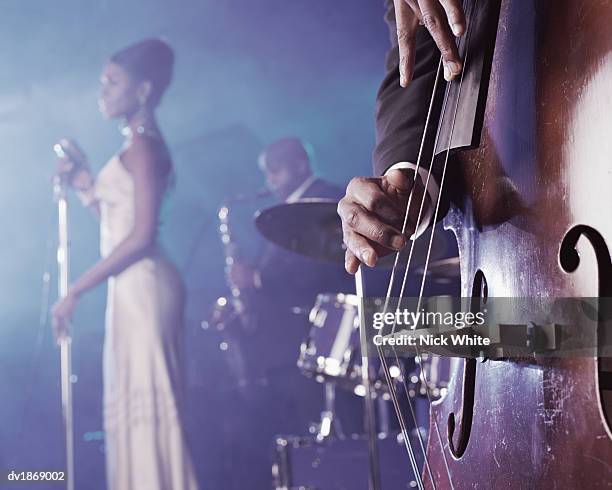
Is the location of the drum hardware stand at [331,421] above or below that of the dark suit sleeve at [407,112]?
below

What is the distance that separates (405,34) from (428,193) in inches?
6.5

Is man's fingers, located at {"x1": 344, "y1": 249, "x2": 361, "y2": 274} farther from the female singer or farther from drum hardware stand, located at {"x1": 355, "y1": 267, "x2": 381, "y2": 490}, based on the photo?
the female singer

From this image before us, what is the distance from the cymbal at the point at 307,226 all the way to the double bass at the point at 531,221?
1340 millimetres

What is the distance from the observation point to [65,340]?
9.63 ft

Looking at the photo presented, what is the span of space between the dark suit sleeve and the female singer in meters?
2.15

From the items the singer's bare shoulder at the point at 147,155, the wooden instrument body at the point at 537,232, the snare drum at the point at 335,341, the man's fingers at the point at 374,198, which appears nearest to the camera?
the wooden instrument body at the point at 537,232

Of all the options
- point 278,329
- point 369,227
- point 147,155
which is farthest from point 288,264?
point 369,227

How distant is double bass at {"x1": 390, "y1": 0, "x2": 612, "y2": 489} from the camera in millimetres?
540

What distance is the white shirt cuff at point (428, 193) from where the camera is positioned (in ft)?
2.65

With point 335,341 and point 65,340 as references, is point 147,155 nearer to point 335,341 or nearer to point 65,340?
point 65,340

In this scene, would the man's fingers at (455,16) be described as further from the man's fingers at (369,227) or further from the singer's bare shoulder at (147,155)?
the singer's bare shoulder at (147,155)

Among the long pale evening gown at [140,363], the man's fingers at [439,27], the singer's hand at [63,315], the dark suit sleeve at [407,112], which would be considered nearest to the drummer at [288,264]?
the long pale evening gown at [140,363]

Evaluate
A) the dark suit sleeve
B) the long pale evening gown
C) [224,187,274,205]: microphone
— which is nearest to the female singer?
the long pale evening gown

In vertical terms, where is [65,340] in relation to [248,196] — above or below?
below
